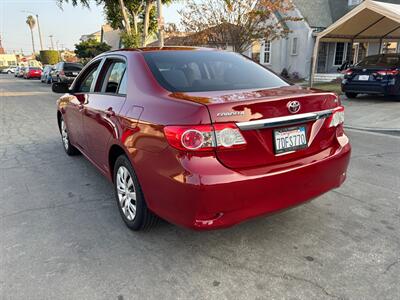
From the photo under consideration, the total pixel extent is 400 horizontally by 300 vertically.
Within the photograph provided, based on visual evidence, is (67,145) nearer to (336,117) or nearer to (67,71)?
(336,117)

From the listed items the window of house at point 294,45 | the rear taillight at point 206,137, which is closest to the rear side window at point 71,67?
the window of house at point 294,45

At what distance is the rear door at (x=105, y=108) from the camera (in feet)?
10.8

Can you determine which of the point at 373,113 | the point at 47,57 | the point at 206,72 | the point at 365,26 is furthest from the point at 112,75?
the point at 47,57

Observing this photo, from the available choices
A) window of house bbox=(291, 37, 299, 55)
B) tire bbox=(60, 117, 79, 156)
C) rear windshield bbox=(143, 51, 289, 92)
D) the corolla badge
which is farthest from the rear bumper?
window of house bbox=(291, 37, 299, 55)

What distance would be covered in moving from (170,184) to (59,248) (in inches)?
50.3

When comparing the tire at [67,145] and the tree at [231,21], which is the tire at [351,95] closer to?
the tree at [231,21]

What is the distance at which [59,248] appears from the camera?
2945mm

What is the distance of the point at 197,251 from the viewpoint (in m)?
2.88

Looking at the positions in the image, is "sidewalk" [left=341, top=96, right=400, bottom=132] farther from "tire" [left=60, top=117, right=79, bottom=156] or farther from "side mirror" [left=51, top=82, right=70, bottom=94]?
"side mirror" [left=51, top=82, right=70, bottom=94]

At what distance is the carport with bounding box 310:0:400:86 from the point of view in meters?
12.2

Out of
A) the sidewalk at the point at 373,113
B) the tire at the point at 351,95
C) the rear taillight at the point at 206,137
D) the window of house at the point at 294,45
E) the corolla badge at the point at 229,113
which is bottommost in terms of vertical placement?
the sidewalk at the point at 373,113

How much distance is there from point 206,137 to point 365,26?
58.5 feet

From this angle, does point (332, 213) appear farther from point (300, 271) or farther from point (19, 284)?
point (19, 284)

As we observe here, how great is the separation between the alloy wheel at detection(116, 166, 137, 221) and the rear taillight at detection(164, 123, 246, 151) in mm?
894
